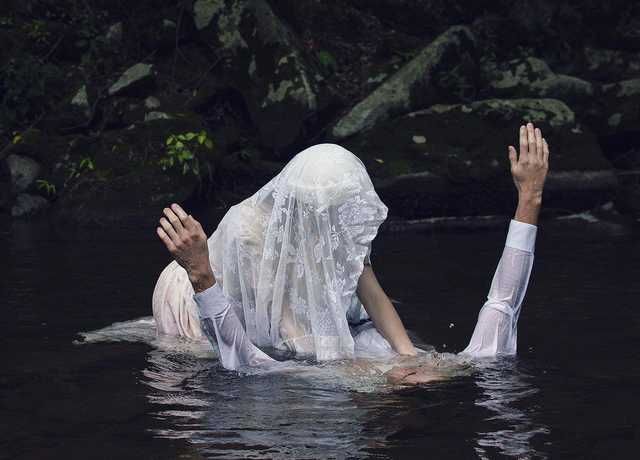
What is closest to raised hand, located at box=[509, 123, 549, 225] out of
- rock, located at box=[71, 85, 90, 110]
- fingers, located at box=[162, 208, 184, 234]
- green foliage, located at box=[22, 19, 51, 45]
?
fingers, located at box=[162, 208, 184, 234]

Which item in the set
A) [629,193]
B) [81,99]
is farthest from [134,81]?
[629,193]

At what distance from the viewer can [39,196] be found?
1443 cm

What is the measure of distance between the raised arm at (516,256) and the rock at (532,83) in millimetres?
9595

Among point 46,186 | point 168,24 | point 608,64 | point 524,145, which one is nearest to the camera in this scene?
point 524,145

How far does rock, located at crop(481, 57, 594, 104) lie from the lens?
1527 centimetres

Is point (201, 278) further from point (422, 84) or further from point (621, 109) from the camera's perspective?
point (621, 109)

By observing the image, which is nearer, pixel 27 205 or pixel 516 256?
pixel 516 256

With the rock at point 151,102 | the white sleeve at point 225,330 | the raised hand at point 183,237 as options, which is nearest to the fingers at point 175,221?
the raised hand at point 183,237

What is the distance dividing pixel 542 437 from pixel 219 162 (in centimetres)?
1009

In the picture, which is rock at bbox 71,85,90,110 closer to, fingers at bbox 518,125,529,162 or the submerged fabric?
the submerged fabric

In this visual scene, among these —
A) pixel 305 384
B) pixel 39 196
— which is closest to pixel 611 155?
pixel 39 196

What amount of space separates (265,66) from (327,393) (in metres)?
9.76

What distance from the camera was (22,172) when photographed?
14492 millimetres

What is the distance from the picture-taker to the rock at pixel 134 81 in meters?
15.5
